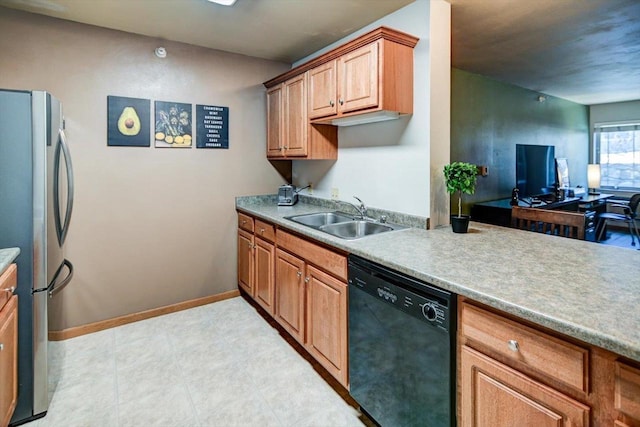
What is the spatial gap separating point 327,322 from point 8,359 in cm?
155

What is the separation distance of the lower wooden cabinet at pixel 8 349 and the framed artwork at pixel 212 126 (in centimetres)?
183

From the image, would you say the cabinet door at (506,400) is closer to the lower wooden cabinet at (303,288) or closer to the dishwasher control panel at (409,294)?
the dishwasher control panel at (409,294)

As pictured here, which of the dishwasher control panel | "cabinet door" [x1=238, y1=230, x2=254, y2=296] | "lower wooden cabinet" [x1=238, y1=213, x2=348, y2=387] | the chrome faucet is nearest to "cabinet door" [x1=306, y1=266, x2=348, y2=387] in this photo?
"lower wooden cabinet" [x1=238, y1=213, x2=348, y2=387]

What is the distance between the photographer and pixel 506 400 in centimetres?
114

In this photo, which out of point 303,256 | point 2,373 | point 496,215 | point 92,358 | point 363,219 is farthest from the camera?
point 496,215

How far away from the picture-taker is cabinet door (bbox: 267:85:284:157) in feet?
10.5

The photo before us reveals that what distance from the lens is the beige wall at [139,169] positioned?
2.57m

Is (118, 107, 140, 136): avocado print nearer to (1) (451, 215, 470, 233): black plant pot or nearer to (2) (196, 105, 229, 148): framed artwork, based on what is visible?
(2) (196, 105, 229, 148): framed artwork

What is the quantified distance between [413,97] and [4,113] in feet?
7.39

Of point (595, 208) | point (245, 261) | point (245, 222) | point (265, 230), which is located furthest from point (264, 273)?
point (595, 208)

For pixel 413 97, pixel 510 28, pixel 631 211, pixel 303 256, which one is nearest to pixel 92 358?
pixel 303 256

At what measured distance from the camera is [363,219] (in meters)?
2.68

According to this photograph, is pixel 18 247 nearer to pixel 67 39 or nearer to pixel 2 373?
pixel 2 373

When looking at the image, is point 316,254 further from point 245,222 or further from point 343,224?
point 245,222
